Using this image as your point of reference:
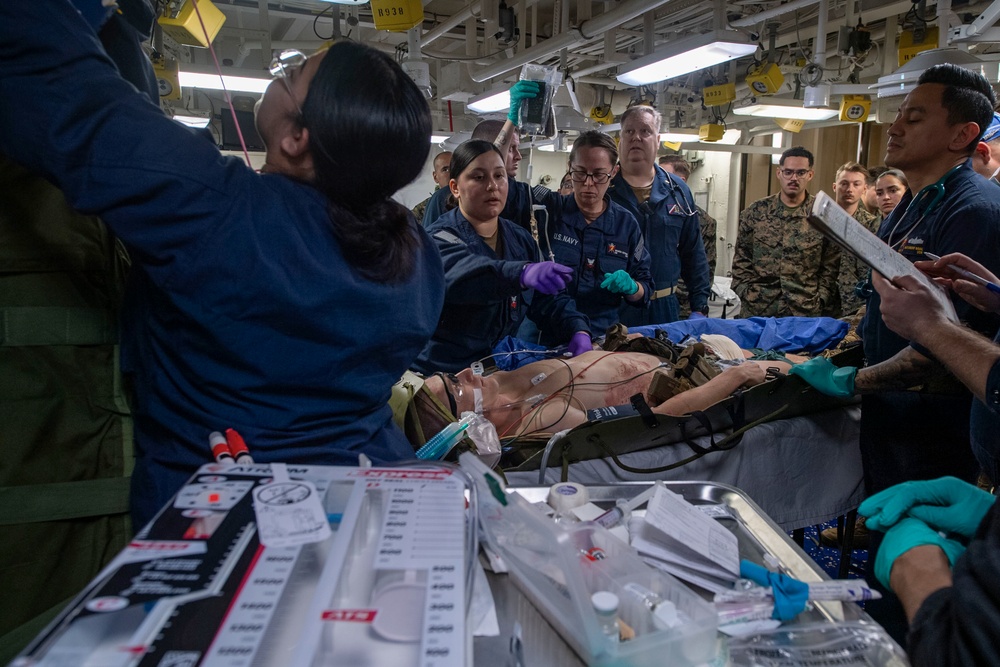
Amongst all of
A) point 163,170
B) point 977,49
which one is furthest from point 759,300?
point 163,170

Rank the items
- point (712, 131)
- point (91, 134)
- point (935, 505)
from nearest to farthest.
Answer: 1. point (91, 134)
2. point (935, 505)
3. point (712, 131)

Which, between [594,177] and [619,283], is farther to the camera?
[594,177]

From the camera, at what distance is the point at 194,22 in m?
1.92

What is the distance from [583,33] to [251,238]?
4.25 meters

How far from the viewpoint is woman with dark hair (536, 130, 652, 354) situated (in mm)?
3344

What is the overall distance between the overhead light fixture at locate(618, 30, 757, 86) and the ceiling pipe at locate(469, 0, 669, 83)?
0.28 metres

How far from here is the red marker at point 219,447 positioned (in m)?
0.95

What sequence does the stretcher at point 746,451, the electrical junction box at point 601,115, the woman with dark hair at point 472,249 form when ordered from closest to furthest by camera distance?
the stretcher at point 746,451 → the woman with dark hair at point 472,249 → the electrical junction box at point 601,115

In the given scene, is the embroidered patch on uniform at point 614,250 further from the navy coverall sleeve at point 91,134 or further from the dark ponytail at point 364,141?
the navy coverall sleeve at point 91,134

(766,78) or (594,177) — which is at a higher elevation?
(766,78)

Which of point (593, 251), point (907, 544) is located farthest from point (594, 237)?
point (907, 544)

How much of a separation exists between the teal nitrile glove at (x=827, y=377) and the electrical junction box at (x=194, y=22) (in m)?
2.14

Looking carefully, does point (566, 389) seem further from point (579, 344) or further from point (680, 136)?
point (680, 136)

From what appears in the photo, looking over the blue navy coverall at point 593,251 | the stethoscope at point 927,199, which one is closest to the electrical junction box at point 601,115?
the blue navy coverall at point 593,251
